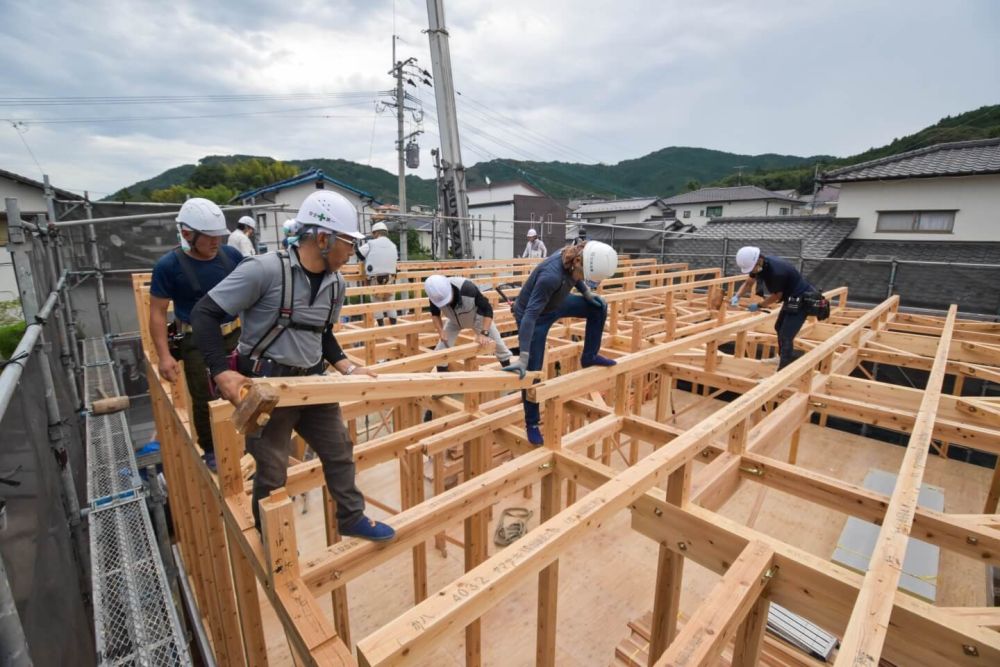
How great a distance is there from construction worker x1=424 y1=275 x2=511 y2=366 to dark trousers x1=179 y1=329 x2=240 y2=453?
7.08 feet

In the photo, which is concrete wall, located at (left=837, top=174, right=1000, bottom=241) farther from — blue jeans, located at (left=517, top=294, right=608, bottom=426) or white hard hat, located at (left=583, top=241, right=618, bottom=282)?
white hard hat, located at (left=583, top=241, right=618, bottom=282)

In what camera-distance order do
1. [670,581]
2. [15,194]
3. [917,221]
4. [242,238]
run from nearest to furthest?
[670,581]
[242,238]
[917,221]
[15,194]

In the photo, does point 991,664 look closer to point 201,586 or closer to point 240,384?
point 240,384

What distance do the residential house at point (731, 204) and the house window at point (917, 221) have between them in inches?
792

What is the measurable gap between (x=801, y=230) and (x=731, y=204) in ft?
81.8

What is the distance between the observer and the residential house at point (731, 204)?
36906 mm

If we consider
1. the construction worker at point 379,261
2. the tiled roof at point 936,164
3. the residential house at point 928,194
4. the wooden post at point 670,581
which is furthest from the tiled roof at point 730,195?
the wooden post at point 670,581

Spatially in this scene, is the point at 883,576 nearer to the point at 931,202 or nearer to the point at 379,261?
the point at 379,261

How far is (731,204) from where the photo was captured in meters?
38.3

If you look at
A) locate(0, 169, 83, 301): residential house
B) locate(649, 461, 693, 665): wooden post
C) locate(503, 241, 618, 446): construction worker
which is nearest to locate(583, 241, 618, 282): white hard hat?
locate(503, 241, 618, 446): construction worker

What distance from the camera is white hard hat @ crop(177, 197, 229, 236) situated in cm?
297

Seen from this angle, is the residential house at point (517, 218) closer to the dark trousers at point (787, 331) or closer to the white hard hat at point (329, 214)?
the dark trousers at point (787, 331)

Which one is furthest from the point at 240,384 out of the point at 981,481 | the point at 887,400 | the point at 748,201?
the point at 748,201

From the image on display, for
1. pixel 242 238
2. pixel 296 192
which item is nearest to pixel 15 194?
pixel 296 192
